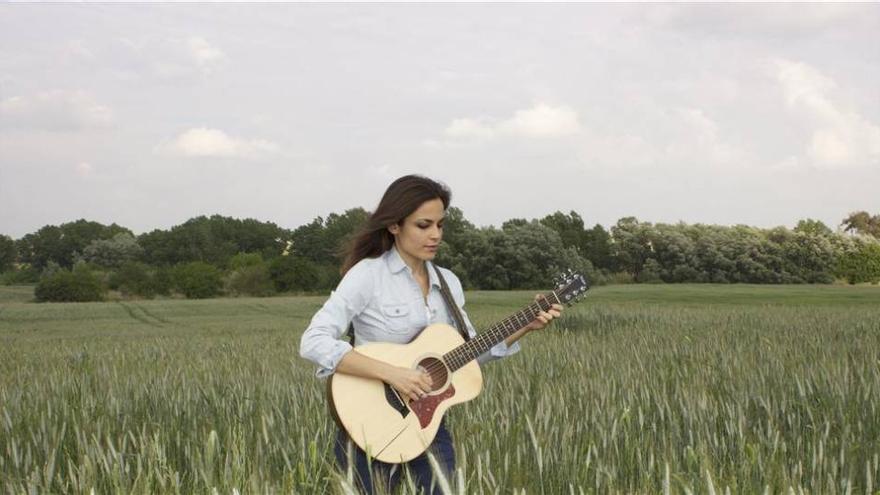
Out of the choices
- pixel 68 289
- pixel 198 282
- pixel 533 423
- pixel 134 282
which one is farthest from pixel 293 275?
pixel 533 423

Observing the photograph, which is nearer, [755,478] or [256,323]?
[755,478]

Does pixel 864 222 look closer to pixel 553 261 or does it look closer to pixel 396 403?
pixel 553 261

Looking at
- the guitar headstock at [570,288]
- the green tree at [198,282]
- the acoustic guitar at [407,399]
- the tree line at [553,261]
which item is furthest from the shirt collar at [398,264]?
the green tree at [198,282]

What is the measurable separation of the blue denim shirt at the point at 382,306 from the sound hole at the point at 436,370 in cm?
14

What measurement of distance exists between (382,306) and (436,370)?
0.36 metres

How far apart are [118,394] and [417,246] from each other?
12.0 feet

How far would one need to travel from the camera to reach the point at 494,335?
381cm

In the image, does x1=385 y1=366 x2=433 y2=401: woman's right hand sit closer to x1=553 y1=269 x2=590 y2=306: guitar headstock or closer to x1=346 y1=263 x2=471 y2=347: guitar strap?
x1=346 y1=263 x2=471 y2=347: guitar strap

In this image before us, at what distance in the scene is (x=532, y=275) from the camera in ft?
168

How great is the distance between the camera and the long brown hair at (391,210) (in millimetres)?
3715

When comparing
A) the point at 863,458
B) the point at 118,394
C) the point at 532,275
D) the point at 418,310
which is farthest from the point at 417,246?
the point at 532,275

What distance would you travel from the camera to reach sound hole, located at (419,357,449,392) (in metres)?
3.68

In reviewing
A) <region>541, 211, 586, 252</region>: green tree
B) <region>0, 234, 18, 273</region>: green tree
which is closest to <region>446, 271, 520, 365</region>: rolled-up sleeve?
<region>541, 211, 586, 252</region>: green tree

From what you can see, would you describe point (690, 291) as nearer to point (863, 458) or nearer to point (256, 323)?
point (256, 323)
